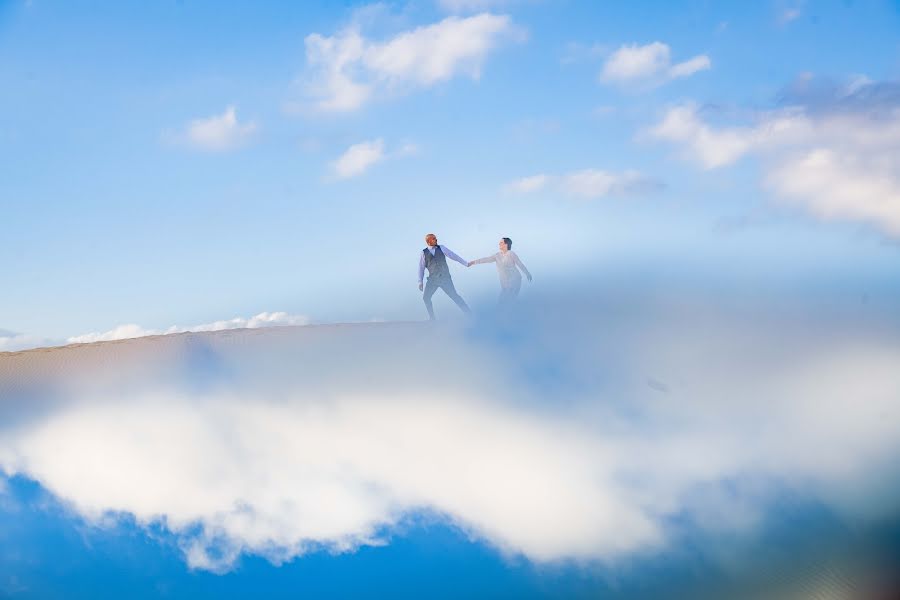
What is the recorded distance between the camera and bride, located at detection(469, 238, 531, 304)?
17.3m

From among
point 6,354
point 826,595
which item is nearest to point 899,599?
point 826,595

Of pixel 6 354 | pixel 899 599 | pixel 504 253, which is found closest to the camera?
pixel 899 599

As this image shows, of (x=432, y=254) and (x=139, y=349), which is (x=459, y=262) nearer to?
(x=432, y=254)

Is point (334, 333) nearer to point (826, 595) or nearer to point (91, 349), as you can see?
point (91, 349)

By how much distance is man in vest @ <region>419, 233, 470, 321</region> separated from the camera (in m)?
16.8

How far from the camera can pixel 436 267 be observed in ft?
55.7

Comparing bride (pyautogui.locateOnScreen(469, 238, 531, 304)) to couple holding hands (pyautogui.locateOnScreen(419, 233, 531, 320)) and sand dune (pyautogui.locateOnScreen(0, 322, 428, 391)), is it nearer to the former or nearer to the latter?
couple holding hands (pyautogui.locateOnScreen(419, 233, 531, 320))

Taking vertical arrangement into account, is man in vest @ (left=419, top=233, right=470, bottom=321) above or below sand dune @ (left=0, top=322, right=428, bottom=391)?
above

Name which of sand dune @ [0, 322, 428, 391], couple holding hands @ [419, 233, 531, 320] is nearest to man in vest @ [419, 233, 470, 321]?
couple holding hands @ [419, 233, 531, 320]

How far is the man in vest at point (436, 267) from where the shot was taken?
16.8 meters

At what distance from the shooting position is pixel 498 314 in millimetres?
17719

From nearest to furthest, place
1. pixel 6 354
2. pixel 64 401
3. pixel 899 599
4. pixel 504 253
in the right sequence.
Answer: pixel 899 599, pixel 64 401, pixel 504 253, pixel 6 354

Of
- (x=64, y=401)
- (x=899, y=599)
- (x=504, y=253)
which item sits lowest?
(x=899, y=599)

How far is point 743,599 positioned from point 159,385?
37.0 feet
